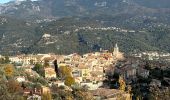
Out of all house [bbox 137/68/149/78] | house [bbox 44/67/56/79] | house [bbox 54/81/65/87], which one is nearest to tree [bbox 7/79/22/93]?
house [bbox 54/81/65/87]

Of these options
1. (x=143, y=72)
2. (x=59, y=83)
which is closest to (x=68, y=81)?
(x=59, y=83)

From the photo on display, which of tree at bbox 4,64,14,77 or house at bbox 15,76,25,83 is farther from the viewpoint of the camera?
tree at bbox 4,64,14,77

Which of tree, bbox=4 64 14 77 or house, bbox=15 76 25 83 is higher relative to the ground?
tree, bbox=4 64 14 77

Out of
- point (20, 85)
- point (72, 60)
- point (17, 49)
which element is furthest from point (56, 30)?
point (20, 85)

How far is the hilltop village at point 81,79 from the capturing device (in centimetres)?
4144

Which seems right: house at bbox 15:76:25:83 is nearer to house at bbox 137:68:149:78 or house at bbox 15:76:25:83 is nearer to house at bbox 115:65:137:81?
house at bbox 115:65:137:81

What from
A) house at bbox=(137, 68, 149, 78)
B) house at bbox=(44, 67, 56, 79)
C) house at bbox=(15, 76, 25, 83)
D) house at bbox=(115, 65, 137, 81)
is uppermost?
house at bbox=(15, 76, 25, 83)

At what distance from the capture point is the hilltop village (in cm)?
4144

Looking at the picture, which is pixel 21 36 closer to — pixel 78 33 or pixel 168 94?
pixel 78 33

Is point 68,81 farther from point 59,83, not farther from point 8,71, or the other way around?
point 8,71

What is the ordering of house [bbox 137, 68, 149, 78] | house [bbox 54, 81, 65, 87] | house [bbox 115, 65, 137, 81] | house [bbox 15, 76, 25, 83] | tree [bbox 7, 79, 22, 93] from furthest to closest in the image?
house [bbox 115, 65, 137, 81]
house [bbox 137, 68, 149, 78]
house [bbox 54, 81, 65, 87]
house [bbox 15, 76, 25, 83]
tree [bbox 7, 79, 22, 93]

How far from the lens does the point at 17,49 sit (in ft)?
515

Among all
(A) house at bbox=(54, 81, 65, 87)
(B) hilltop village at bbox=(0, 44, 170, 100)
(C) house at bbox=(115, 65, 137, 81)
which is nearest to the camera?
(B) hilltop village at bbox=(0, 44, 170, 100)

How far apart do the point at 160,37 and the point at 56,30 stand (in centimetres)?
3186
